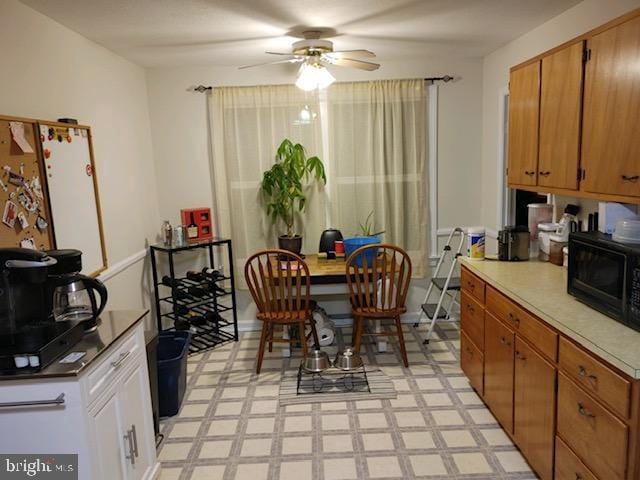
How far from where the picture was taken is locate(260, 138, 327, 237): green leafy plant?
413cm

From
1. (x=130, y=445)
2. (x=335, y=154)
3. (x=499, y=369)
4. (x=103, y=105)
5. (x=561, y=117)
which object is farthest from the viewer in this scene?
(x=335, y=154)

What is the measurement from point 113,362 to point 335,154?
2847mm

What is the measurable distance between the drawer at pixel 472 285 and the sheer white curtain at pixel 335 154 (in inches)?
48.0

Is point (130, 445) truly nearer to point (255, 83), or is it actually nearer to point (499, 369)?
point (499, 369)

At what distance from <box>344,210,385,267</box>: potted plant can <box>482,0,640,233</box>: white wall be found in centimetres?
103

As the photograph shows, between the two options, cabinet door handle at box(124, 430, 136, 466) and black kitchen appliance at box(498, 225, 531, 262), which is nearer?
cabinet door handle at box(124, 430, 136, 466)

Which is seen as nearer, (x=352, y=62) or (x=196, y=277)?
(x=352, y=62)

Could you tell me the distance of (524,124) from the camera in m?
2.89

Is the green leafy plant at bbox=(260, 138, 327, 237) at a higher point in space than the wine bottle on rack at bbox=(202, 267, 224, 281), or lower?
higher

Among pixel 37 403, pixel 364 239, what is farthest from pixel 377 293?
pixel 37 403

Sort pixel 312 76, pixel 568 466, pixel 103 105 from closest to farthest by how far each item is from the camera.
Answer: pixel 568 466 → pixel 312 76 → pixel 103 105

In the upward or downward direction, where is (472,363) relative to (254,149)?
downward

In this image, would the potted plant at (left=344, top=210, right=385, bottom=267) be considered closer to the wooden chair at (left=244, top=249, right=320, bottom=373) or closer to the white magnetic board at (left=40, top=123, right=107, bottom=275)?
the wooden chair at (left=244, top=249, right=320, bottom=373)

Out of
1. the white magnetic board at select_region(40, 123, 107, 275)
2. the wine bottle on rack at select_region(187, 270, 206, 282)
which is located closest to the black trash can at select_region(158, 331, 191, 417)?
the white magnetic board at select_region(40, 123, 107, 275)
